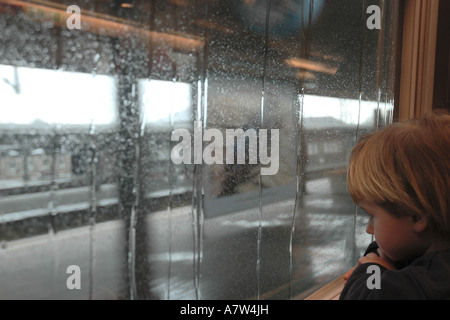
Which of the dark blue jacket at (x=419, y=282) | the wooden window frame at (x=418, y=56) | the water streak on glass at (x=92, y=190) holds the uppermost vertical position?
the wooden window frame at (x=418, y=56)

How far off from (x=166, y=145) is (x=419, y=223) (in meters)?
0.48

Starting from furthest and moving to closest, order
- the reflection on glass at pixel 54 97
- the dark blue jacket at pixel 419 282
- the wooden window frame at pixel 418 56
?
the wooden window frame at pixel 418 56, the dark blue jacket at pixel 419 282, the reflection on glass at pixel 54 97

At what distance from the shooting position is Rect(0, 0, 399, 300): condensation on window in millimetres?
561

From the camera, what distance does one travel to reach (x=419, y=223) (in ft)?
2.32

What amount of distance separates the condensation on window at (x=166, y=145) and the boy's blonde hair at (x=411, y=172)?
270mm

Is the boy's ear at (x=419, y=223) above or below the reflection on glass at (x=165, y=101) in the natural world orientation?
below

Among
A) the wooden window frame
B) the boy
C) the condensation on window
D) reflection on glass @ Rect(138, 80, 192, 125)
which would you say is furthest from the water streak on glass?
the wooden window frame

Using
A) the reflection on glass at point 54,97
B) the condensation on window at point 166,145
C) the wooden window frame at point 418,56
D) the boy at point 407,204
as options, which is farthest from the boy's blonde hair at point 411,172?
the wooden window frame at point 418,56

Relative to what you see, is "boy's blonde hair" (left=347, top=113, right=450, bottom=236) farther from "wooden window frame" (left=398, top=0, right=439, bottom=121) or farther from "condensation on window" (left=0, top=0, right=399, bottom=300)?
"wooden window frame" (left=398, top=0, right=439, bottom=121)

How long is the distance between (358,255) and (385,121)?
0.52 metres

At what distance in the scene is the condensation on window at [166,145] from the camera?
56cm

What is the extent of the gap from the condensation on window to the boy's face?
290mm

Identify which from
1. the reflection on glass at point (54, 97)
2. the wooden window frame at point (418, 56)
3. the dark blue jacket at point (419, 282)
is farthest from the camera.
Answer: the wooden window frame at point (418, 56)

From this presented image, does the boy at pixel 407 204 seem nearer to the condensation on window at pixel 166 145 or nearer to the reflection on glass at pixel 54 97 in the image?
the condensation on window at pixel 166 145
